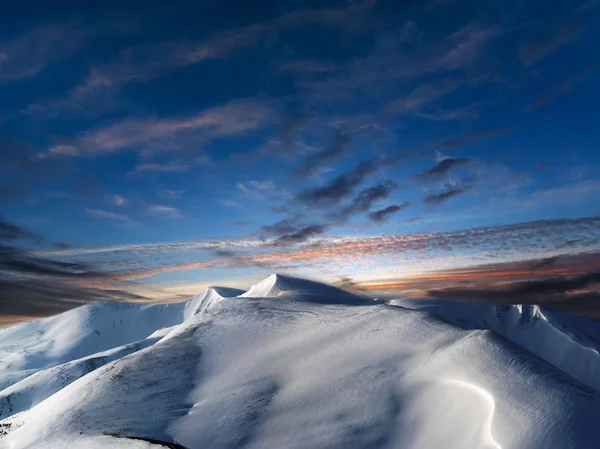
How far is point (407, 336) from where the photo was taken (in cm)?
3347

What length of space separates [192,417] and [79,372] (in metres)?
129

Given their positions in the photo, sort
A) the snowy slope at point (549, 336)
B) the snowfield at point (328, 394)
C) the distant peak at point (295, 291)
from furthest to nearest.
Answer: the snowy slope at point (549, 336), the distant peak at point (295, 291), the snowfield at point (328, 394)

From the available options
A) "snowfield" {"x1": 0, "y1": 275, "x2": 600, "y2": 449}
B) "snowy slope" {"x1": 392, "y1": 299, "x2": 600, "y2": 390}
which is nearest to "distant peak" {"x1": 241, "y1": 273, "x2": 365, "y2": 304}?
"snowfield" {"x1": 0, "y1": 275, "x2": 600, "y2": 449}

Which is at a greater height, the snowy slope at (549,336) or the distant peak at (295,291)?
the distant peak at (295,291)

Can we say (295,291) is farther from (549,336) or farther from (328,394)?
(549,336)

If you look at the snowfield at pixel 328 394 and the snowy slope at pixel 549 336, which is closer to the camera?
the snowfield at pixel 328 394

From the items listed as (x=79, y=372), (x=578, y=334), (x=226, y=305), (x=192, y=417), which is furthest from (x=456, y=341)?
(x=578, y=334)

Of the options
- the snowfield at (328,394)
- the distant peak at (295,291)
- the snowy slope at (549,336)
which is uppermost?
the distant peak at (295,291)

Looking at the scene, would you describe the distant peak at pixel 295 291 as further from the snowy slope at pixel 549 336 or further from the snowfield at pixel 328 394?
the snowy slope at pixel 549 336

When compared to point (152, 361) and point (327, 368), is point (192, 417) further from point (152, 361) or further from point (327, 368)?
point (152, 361)

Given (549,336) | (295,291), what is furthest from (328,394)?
(549,336)

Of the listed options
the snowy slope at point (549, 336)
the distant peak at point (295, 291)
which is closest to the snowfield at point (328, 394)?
the distant peak at point (295, 291)

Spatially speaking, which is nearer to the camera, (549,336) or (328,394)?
(328,394)

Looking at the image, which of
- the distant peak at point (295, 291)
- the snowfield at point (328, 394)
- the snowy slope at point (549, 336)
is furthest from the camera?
the snowy slope at point (549, 336)
